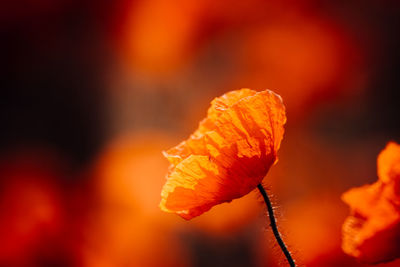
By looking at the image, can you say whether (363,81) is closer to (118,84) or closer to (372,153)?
(372,153)

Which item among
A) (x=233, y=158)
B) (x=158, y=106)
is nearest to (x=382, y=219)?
(x=233, y=158)

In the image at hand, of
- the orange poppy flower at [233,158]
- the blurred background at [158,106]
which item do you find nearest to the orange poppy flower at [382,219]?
the orange poppy flower at [233,158]

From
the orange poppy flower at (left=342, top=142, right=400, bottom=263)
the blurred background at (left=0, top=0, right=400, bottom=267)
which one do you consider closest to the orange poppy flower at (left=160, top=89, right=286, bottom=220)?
the orange poppy flower at (left=342, top=142, right=400, bottom=263)

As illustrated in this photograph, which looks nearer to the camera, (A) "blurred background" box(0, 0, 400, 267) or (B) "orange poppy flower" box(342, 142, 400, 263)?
(B) "orange poppy flower" box(342, 142, 400, 263)

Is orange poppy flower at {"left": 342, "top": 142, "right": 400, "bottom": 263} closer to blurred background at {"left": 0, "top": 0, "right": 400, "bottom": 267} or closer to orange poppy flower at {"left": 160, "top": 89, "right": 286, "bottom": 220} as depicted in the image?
orange poppy flower at {"left": 160, "top": 89, "right": 286, "bottom": 220}

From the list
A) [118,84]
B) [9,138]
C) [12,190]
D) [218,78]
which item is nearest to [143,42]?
[118,84]
